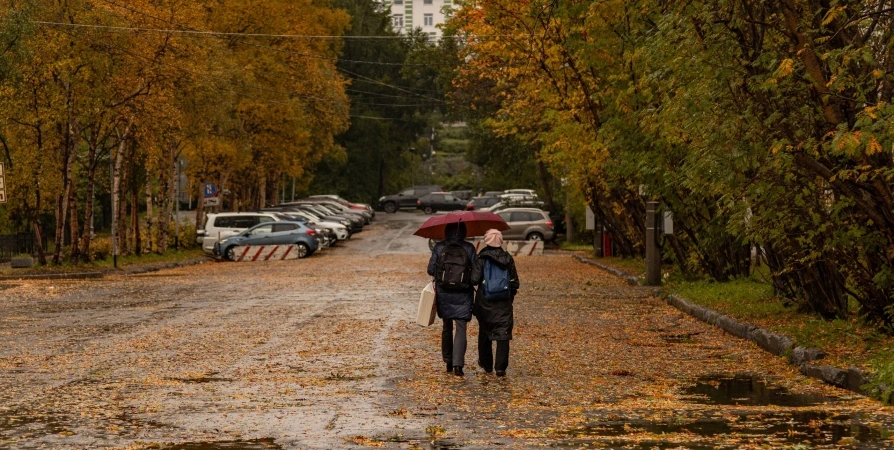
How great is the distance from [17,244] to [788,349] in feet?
139

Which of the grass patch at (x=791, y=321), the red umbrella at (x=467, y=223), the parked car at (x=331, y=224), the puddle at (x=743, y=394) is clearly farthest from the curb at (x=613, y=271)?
the parked car at (x=331, y=224)

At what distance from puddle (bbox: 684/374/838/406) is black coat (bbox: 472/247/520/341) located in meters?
2.04

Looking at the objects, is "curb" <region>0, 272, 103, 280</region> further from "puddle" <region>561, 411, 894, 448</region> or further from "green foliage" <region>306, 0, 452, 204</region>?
"green foliage" <region>306, 0, 452, 204</region>

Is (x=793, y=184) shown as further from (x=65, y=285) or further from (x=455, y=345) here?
(x=65, y=285)

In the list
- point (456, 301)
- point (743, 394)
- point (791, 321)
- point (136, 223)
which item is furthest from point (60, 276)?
point (743, 394)

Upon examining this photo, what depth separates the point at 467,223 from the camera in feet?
47.9

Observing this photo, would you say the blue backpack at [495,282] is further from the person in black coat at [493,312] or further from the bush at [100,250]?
the bush at [100,250]

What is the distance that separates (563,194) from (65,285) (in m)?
31.5

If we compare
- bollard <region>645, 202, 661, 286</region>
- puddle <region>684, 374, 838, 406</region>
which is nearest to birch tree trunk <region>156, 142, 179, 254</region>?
bollard <region>645, 202, 661, 286</region>

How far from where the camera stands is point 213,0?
51969mm

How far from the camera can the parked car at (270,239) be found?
50.5 meters

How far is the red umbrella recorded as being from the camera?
14.4 m

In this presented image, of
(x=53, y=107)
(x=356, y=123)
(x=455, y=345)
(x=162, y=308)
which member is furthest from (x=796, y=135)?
(x=356, y=123)

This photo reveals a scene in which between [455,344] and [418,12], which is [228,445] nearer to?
[455,344]
